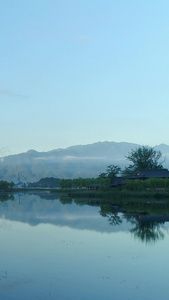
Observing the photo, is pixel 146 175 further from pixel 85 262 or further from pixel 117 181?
pixel 85 262

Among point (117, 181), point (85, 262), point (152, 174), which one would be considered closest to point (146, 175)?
point (152, 174)

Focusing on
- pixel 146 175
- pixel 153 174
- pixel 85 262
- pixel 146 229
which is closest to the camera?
pixel 85 262

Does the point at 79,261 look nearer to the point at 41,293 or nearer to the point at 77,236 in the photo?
the point at 41,293

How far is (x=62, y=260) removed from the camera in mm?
11562

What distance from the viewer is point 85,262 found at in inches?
443

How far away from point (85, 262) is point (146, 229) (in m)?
7.81

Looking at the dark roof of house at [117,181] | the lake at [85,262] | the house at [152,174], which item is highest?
the house at [152,174]

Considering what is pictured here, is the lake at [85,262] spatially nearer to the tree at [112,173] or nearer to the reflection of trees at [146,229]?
the reflection of trees at [146,229]

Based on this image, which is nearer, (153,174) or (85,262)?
(85,262)

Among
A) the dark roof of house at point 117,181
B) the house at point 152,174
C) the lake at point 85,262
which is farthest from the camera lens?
the dark roof of house at point 117,181

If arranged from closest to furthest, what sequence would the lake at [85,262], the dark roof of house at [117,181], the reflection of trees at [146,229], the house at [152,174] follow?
the lake at [85,262] < the reflection of trees at [146,229] < the house at [152,174] < the dark roof of house at [117,181]

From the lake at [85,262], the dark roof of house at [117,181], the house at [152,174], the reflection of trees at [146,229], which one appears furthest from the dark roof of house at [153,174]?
the lake at [85,262]

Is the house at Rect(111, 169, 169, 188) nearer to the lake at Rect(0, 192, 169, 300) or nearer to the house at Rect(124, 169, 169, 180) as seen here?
the house at Rect(124, 169, 169, 180)

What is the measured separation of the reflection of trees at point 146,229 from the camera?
15758 mm
